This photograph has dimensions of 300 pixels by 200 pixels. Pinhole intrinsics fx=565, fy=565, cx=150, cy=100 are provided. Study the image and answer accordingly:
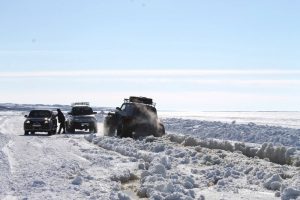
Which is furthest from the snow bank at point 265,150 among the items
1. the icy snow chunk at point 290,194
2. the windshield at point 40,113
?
the windshield at point 40,113

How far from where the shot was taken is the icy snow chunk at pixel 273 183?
1141 centimetres

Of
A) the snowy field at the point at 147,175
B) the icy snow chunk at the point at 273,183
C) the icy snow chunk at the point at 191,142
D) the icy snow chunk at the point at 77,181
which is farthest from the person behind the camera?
the icy snow chunk at the point at 191,142

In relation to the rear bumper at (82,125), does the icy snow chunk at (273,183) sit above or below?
below

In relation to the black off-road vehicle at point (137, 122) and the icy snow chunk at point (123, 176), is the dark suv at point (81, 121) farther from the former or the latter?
the icy snow chunk at point (123, 176)

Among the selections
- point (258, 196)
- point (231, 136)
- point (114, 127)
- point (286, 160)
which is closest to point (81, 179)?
point (258, 196)

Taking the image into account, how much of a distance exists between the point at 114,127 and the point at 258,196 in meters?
21.4

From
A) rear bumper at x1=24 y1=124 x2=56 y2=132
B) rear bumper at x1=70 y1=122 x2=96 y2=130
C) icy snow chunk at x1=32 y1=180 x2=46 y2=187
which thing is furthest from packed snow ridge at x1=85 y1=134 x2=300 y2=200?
rear bumper at x1=70 y1=122 x2=96 y2=130

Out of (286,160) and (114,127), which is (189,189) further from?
(114,127)

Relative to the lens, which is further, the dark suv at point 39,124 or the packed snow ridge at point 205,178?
the dark suv at point 39,124

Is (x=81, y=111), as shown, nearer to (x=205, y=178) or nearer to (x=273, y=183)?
(x=205, y=178)

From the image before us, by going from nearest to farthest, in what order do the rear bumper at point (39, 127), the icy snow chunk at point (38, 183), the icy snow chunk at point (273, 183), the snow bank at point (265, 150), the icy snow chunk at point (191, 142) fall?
the icy snow chunk at point (38, 183) < the icy snow chunk at point (273, 183) < the snow bank at point (265, 150) < the icy snow chunk at point (191, 142) < the rear bumper at point (39, 127)

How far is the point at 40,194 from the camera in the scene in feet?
32.8

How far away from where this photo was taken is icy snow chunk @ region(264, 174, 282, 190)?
449 inches

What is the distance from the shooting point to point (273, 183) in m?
11.4
